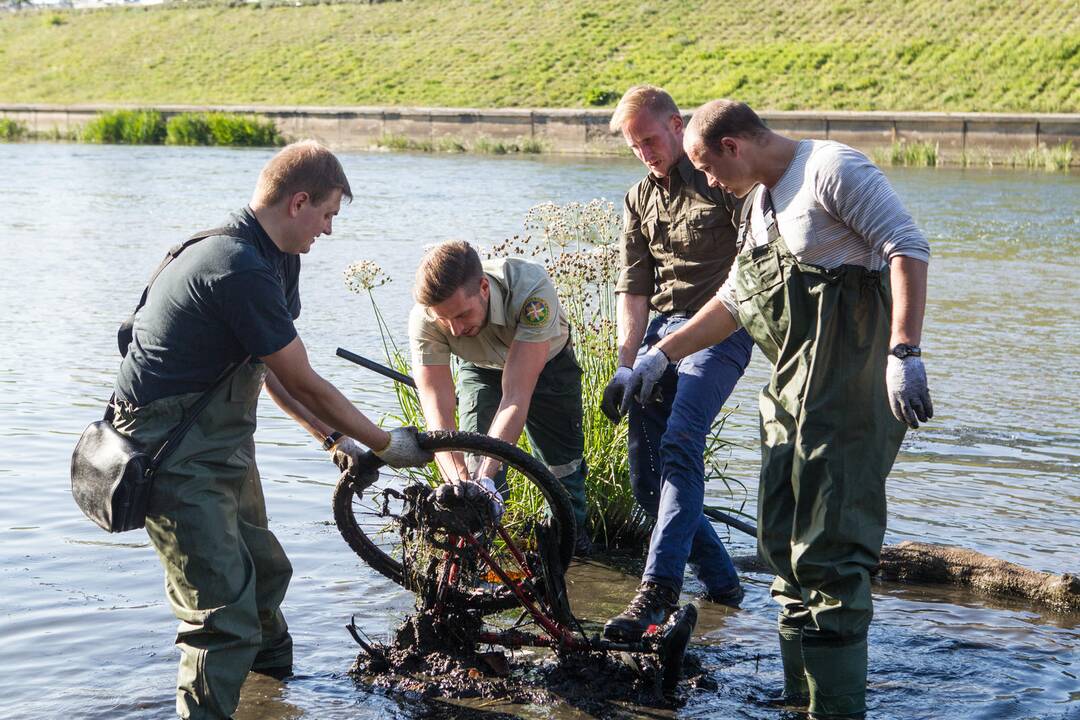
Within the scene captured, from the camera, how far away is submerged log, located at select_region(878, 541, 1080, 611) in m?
5.54

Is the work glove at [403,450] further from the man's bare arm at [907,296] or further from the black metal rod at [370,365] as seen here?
the man's bare arm at [907,296]

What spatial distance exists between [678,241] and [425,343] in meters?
1.18

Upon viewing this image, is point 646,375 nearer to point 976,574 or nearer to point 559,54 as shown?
point 976,574

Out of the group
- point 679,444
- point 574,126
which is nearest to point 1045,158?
point 574,126

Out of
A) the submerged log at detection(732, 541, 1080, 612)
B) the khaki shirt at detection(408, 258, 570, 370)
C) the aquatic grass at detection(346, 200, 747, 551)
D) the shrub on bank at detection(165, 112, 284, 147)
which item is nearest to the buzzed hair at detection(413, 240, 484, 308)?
the khaki shirt at detection(408, 258, 570, 370)

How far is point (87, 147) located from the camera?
1629 inches

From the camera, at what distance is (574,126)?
43.2 metres

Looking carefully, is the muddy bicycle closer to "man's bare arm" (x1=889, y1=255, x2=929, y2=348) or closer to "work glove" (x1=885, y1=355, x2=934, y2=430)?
"work glove" (x1=885, y1=355, x2=934, y2=430)

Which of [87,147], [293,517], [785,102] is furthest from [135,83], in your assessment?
[293,517]

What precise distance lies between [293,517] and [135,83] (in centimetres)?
5856

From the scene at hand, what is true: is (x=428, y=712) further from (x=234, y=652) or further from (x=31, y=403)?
(x=31, y=403)

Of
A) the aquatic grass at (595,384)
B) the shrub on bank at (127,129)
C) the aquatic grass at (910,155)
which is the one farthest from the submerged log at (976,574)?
the shrub on bank at (127,129)

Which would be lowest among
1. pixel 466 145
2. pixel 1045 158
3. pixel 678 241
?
pixel 678 241

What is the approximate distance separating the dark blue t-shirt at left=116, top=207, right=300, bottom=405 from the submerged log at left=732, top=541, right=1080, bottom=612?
124 inches
